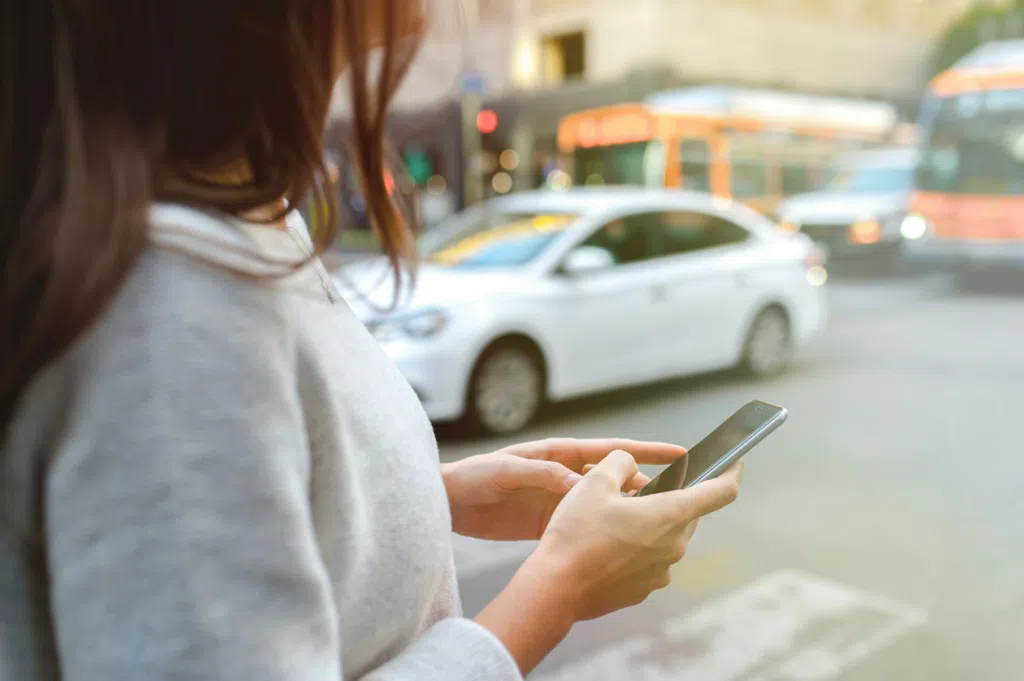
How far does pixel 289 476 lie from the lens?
713 millimetres

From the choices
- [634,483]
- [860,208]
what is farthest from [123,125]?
[860,208]

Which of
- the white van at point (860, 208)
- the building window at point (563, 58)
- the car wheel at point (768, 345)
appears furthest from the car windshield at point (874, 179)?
the building window at point (563, 58)

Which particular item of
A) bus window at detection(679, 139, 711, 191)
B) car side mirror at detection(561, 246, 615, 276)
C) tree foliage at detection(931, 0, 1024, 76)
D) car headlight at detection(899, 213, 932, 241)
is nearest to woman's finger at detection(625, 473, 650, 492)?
car side mirror at detection(561, 246, 615, 276)

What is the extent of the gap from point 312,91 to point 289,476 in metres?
0.30

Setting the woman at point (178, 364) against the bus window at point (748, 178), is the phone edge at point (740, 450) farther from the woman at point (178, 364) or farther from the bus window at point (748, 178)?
the bus window at point (748, 178)

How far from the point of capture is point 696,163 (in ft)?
53.8

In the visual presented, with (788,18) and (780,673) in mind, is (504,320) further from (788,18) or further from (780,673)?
(788,18)

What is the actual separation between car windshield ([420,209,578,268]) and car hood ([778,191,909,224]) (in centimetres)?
1038

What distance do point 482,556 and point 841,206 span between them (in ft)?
45.6

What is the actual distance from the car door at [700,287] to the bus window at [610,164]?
8.00 meters

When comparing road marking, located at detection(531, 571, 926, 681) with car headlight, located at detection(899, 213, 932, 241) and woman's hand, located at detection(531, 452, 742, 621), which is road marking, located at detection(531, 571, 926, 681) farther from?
car headlight, located at detection(899, 213, 932, 241)

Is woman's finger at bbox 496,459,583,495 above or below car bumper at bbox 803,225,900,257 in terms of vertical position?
above

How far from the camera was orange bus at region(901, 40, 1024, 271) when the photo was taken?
570 inches

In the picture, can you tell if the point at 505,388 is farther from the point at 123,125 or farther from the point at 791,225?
the point at 791,225
